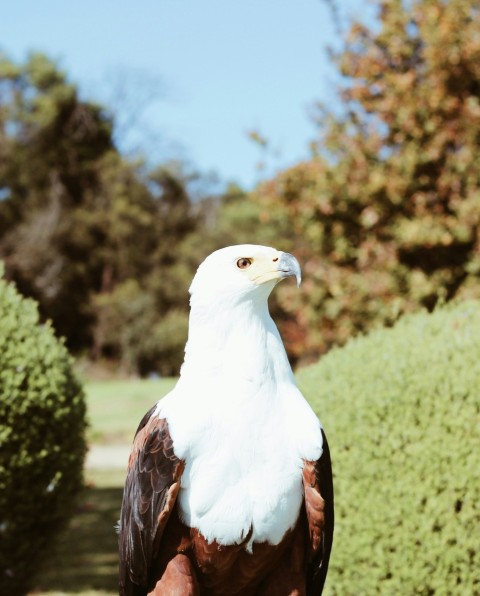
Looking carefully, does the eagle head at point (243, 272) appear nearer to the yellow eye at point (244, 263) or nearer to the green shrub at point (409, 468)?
the yellow eye at point (244, 263)

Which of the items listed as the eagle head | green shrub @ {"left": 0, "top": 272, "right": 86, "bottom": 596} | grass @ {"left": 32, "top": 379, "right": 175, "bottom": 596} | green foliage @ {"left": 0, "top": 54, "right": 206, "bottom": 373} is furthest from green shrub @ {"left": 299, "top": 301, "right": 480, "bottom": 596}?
green foliage @ {"left": 0, "top": 54, "right": 206, "bottom": 373}

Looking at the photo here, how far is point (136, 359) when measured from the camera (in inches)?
1127

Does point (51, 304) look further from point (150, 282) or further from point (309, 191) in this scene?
point (309, 191)

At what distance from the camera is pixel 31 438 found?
4910mm

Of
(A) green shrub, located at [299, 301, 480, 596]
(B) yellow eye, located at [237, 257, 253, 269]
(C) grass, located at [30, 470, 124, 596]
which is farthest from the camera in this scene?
(C) grass, located at [30, 470, 124, 596]

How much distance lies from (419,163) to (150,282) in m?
22.3

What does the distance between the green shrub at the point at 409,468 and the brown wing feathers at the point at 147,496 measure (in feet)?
5.29

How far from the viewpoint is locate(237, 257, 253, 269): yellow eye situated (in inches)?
107

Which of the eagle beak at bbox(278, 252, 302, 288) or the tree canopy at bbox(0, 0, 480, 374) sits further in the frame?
the tree canopy at bbox(0, 0, 480, 374)

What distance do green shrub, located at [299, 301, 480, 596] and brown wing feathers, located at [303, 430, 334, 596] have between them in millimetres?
1220

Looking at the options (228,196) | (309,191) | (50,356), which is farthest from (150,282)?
(50,356)

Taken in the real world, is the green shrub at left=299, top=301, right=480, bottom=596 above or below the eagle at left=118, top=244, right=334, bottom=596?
below

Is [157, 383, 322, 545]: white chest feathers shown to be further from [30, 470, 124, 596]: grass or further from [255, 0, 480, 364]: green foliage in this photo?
[255, 0, 480, 364]: green foliage

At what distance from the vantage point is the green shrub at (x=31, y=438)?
15.8 ft
